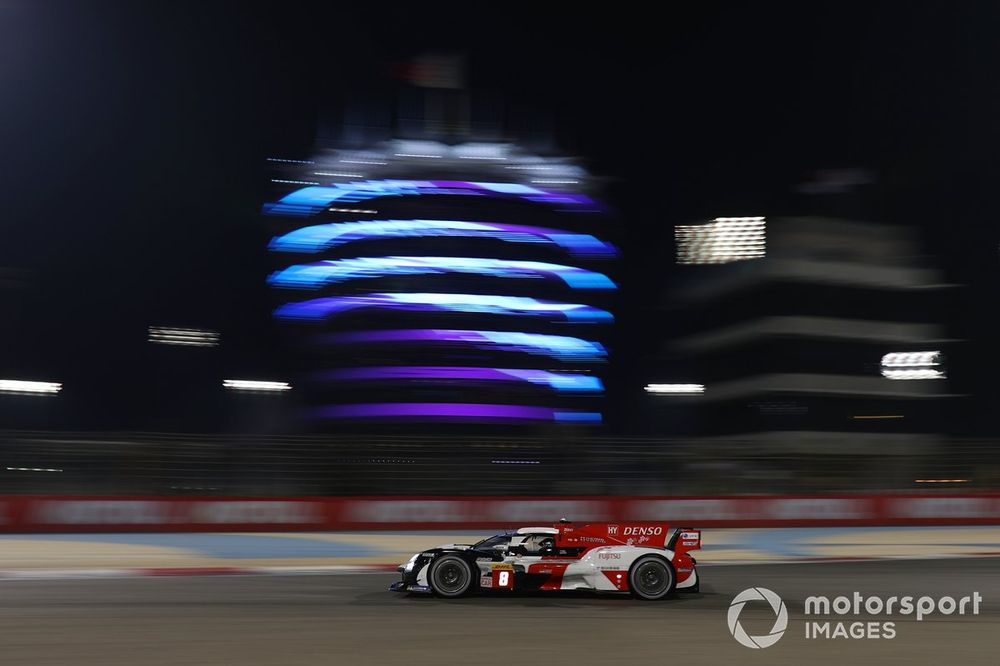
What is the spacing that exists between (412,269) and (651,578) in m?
33.8

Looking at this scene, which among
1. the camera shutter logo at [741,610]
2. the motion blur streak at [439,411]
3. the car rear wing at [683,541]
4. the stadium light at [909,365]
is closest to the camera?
the camera shutter logo at [741,610]

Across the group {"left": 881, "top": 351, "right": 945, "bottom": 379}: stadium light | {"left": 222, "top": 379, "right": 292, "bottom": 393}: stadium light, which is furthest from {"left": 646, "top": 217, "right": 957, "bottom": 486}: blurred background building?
{"left": 222, "top": 379, "right": 292, "bottom": 393}: stadium light

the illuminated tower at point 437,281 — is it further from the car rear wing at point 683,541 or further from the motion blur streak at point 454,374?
the car rear wing at point 683,541

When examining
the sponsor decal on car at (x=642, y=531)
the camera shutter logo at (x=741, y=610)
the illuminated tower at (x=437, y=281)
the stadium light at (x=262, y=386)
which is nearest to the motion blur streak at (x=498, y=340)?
the illuminated tower at (x=437, y=281)

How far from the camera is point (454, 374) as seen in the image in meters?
43.2

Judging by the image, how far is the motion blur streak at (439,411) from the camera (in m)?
43.2

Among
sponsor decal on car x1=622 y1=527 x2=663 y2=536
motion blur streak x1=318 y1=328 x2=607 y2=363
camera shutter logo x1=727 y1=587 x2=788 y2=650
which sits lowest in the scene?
camera shutter logo x1=727 y1=587 x2=788 y2=650

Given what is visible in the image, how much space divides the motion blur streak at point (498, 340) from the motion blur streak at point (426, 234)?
14.8 ft

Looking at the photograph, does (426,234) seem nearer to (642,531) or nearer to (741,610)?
(642,531)

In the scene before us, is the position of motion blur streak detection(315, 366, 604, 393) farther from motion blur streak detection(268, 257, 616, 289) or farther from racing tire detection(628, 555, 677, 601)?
racing tire detection(628, 555, 677, 601)

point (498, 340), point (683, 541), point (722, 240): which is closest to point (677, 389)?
point (722, 240)

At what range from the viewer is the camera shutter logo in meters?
7.13

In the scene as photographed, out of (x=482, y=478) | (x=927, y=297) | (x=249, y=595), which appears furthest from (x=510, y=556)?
(x=927, y=297)

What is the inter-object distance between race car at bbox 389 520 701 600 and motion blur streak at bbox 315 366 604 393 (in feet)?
110
